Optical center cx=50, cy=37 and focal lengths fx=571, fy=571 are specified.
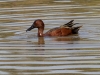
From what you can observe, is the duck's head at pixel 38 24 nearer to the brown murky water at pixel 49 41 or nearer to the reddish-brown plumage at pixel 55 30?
the reddish-brown plumage at pixel 55 30

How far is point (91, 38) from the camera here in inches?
499

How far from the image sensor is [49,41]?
12.6 m

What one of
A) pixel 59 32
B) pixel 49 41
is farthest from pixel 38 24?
pixel 49 41

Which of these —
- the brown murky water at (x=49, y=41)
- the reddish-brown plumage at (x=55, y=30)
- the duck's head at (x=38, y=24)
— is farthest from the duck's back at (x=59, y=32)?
the duck's head at (x=38, y=24)

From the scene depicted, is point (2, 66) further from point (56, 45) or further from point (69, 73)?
point (56, 45)

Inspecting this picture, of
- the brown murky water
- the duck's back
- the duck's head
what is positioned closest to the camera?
A: the brown murky water

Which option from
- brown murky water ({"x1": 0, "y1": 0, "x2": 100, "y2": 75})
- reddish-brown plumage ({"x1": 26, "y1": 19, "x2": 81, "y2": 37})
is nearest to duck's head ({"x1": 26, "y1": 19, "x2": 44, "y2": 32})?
reddish-brown plumage ({"x1": 26, "y1": 19, "x2": 81, "y2": 37})

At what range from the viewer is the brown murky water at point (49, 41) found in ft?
31.5

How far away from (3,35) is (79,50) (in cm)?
269

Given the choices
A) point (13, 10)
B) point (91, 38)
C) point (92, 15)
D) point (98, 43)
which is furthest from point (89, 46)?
point (13, 10)

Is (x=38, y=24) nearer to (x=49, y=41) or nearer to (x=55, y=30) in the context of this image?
(x=55, y=30)

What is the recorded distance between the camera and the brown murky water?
9.60m

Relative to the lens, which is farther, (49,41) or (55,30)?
(55,30)

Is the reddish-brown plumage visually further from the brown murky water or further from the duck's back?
the brown murky water
